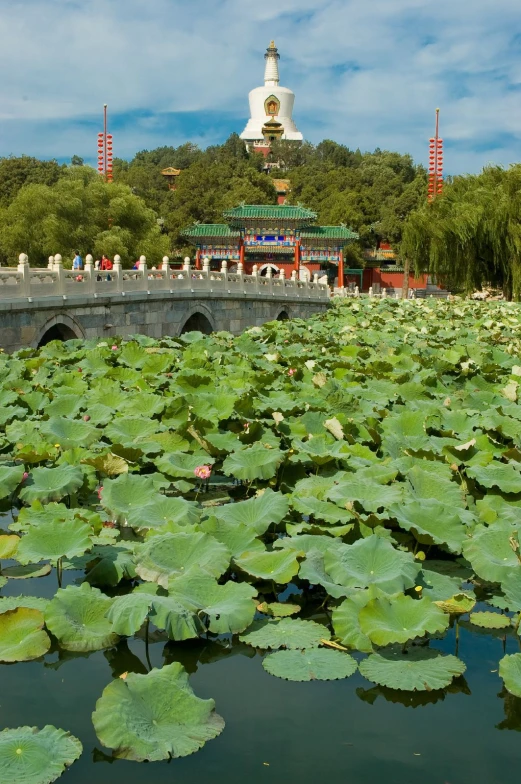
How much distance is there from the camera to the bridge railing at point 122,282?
13.7 meters

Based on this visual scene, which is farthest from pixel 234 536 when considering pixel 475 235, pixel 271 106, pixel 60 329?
pixel 271 106

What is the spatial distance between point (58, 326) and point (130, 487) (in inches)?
476

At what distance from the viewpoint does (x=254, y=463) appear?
4.25m

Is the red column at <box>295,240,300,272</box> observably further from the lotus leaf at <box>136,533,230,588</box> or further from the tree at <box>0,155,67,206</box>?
the lotus leaf at <box>136,533,230,588</box>

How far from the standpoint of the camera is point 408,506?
11.5ft

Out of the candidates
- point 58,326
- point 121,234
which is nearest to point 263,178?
point 121,234

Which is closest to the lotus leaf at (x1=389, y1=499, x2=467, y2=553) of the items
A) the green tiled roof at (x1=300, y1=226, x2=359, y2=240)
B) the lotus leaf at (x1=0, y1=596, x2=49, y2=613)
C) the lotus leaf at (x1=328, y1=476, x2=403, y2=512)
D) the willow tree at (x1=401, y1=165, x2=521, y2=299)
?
the lotus leaf at (x1=328, y1=476, x2=403, y2=512)

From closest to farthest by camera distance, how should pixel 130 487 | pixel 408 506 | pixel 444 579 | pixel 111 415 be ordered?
pixel 444 579
pixel 408 506
pixel 130 487
pixel 111 415

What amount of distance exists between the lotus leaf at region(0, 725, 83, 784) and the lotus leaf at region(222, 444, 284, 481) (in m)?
1.94

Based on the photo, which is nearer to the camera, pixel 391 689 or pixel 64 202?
pixel 391 689

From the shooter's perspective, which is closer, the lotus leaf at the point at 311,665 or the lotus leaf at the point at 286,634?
the lotus leaf at the point at 311,665

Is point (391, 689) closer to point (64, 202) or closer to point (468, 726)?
point (468, 726)

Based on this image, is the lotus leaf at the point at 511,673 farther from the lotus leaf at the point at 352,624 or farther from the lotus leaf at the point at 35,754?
the lotus leaf at the point at 35,754

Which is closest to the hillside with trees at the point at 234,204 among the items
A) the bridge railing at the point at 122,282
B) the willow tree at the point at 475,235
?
the willow tree at the point at 475,235
